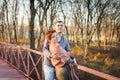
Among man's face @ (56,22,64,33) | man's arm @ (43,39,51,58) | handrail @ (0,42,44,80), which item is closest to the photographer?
man's face @ (56,22,64,33)

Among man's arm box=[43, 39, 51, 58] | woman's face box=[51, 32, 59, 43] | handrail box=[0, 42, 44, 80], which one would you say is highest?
woman's face box=[51, 32, 59, 43]

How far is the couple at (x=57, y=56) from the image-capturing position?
4.35 meters

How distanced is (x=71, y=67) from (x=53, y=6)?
89.0ft

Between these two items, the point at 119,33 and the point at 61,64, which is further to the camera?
the point at 119,33

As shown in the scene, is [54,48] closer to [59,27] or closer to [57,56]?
[57,56]

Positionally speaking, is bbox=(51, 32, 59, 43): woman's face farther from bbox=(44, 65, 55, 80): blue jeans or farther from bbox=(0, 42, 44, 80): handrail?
bbox=(0, 42, 44, 80): handrail

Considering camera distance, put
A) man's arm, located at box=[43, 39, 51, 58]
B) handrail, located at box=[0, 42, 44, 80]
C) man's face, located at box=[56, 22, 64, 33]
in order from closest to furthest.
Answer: man's face, located at box=[56, 22, 64, 33] → man's arm, located at box=[43, 39, 51, 58] → handrail, located at box=[0, 42, 44, 80]

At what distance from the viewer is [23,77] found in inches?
317

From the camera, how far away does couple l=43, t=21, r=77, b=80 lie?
4.35m

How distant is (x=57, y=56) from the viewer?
14.4 ft

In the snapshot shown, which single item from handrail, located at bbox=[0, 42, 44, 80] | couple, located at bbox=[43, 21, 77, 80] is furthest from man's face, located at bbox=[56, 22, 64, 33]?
handrail, located at bbox=[0, 42, 44, 80]

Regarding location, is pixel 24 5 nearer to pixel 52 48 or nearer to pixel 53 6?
pixel 53 6

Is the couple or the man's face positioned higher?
the man's face

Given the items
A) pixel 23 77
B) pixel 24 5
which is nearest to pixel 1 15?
pixel 24 5
